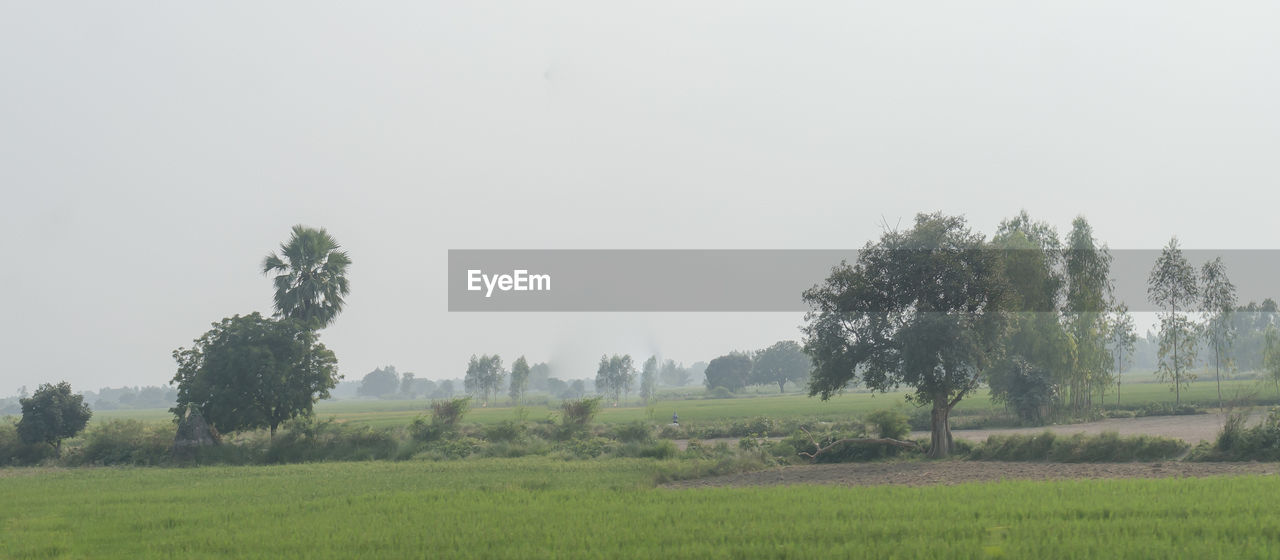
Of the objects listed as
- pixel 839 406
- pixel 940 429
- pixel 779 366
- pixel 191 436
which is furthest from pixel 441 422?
pixel 779 366

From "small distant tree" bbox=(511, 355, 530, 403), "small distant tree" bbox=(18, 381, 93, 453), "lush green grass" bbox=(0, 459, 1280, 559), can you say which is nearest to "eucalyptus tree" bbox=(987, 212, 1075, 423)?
"lush green grass" bbox=(0, 459, 1280, 559)

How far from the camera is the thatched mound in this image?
3712cm

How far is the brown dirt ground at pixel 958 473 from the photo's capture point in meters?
21.2

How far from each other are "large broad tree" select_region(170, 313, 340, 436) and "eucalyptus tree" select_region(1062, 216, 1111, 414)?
1671 inches

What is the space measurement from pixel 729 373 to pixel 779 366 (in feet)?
40.1

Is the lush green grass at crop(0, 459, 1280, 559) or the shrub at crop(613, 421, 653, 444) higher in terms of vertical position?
the lush green grass at crop(0, 459, 1280, 559)

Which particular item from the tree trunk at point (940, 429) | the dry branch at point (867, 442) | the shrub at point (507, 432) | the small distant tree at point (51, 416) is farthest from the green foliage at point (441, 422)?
the tree trunk at point (940, 429)

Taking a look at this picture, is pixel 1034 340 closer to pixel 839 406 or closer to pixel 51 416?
pixel 839 406

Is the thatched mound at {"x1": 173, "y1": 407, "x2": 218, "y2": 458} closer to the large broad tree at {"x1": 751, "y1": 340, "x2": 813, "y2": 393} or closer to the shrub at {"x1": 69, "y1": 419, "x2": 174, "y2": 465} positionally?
the shrub at {"x1": 69, "y1": 419, "x2": 174, "y2": 465}

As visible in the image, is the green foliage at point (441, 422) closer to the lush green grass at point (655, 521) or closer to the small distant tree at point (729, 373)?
the lush green grass at point (655, 521)

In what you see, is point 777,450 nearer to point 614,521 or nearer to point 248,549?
point 614,521

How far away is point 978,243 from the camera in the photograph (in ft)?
95.2

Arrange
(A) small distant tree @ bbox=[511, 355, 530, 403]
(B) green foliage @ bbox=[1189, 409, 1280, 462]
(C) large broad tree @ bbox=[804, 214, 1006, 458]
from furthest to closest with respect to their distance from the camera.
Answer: (A) small distant tree @ bbox=[511, 355, 530, 403]
(C) large broad tree @ bbox=[804, 214, 1006, 458]
(B) green foliage @ bbox=[1189, 409, 1280, 462]

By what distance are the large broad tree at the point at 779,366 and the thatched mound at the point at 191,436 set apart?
142518mm
